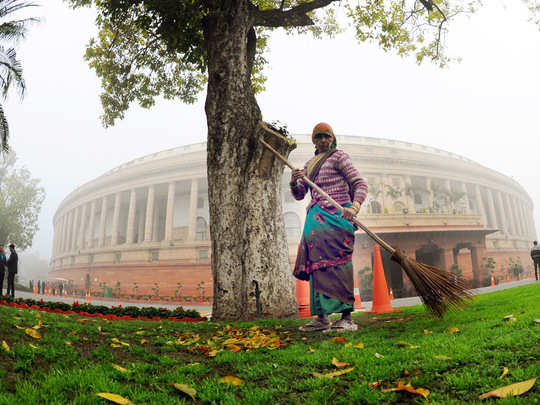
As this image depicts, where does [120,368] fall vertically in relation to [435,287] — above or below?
below

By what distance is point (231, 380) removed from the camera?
2555 millimetres

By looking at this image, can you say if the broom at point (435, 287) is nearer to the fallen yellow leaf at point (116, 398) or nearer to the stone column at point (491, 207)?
the fallen yellow leaf at point (116, 398)

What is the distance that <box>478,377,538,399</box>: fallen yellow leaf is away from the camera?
1.83m

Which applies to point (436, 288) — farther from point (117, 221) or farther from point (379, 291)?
point (117, 221)

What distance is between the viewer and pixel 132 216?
37781 mm

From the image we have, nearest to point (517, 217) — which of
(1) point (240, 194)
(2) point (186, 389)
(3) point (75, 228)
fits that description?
(1) point (240, 194)

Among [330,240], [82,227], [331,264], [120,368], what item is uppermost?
[82,227]

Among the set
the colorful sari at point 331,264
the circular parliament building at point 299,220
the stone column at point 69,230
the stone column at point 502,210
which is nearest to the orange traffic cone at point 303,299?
the colorful sari at point 331,264

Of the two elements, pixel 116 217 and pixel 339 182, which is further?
pixel 116 217

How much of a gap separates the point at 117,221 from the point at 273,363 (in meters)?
39.9

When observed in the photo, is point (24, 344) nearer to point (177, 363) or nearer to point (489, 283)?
point (177, 363)

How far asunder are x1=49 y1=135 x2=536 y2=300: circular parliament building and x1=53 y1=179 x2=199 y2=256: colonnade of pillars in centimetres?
14

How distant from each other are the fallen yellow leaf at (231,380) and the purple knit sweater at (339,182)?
8.13ft

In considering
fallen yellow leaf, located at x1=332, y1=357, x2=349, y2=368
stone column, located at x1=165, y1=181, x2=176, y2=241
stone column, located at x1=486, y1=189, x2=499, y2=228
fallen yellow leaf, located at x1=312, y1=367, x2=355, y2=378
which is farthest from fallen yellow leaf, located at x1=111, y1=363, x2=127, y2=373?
stone column, located at x1=486, y1=189, x2=499, y2=228
